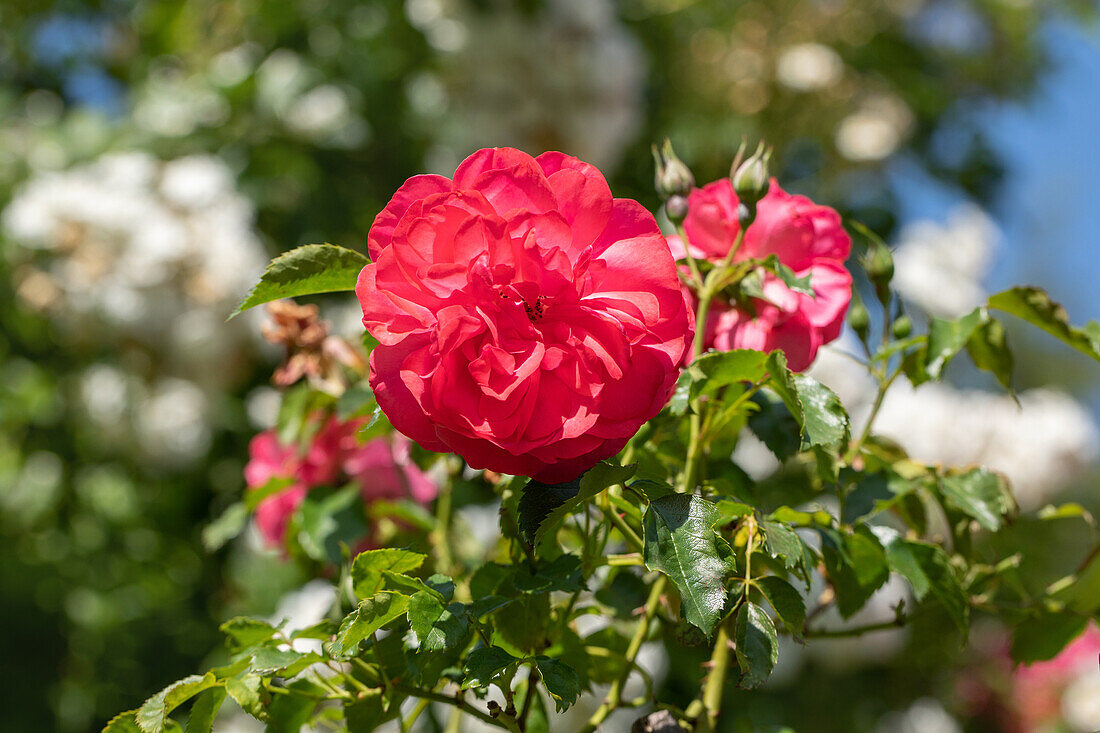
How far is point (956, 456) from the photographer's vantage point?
154 cm

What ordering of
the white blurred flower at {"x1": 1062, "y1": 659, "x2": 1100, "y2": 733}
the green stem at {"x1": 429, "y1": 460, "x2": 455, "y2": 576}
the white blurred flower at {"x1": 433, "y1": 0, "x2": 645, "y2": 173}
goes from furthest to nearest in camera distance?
the white blurred flower at {"x1": 1062, "y1": 659, "x2": 1100, "y2": 733} → the white blurred flower at {"x1": 433, "y1": 0, "x2": 645, "y2": 173} → the green stem at {"x1": 429, "y1": 460, "x2": 455, "y2": 576}

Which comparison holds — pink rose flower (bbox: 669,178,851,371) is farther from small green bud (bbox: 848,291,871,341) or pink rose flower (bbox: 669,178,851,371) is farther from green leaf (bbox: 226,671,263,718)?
green leaf (bbox: 226,671,263,718)

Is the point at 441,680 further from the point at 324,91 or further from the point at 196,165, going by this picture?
the point at 324,91

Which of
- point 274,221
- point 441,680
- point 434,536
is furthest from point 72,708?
point 441,680

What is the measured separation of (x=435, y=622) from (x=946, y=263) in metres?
1.75

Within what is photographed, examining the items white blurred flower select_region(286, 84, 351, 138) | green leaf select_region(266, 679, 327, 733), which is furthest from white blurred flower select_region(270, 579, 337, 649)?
white blurred flower select_region(286, 84, 351, 138)

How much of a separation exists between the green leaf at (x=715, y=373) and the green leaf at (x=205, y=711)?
8.1 inches

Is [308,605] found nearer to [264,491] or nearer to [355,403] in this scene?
[264,491]

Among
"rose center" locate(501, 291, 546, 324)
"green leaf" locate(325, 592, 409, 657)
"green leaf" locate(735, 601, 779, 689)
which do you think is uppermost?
"rose center" locate(501, 291, 546, 324)

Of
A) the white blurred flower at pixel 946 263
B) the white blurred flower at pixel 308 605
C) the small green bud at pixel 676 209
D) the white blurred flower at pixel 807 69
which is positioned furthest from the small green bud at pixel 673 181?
the white blurred flower at pixel 807 69

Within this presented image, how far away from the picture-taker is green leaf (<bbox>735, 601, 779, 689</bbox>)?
0.31 m

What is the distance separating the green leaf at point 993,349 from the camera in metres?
0.44

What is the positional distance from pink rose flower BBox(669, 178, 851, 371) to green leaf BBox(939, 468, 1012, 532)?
0.31 feet

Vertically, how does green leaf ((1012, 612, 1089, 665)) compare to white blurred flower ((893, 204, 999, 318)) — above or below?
above
